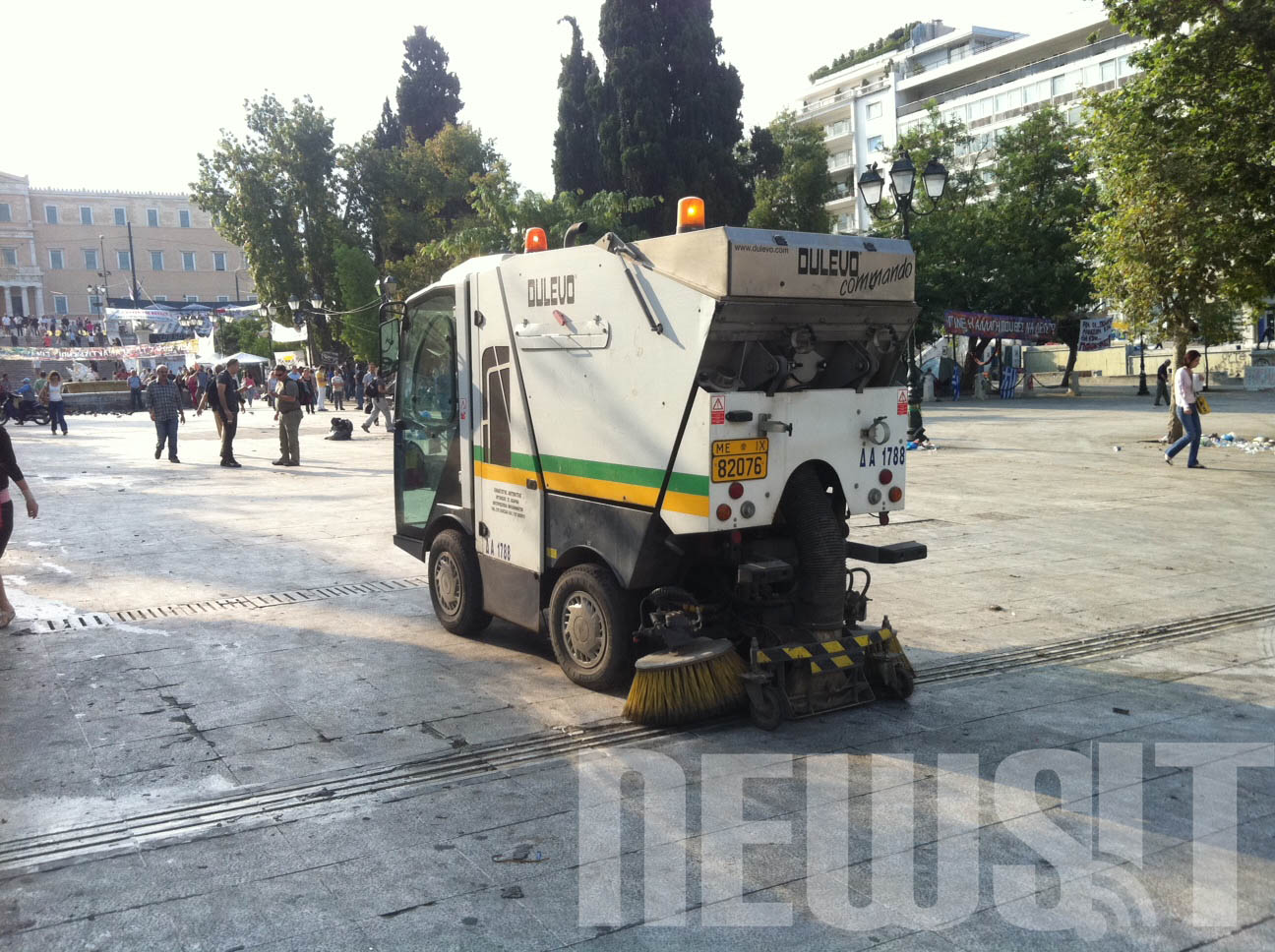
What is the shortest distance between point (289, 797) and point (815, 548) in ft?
9.15

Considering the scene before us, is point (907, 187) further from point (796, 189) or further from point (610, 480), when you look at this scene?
point (796, 189)

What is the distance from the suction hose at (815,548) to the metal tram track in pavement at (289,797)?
3.39ft

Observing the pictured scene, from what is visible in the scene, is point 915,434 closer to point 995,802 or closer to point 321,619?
point 321,619

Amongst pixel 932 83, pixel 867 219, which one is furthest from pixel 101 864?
pixel 932 83

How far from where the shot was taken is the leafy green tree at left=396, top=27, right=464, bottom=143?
55125mm

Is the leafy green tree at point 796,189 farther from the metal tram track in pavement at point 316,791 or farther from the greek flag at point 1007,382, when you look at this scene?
the metal tram track in pavement at point 316,791

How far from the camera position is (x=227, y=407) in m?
18.7

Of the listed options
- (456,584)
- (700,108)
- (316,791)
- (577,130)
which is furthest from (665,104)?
(316,791)

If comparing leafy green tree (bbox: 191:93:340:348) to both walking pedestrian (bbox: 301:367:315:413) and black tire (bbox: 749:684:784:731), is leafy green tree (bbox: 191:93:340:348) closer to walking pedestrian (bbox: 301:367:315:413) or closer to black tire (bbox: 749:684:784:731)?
walking pedestrian (bbox: 301:367:315:413)

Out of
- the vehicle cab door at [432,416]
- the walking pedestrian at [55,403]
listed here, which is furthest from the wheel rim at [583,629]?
the walking pedestrian at [55,403]

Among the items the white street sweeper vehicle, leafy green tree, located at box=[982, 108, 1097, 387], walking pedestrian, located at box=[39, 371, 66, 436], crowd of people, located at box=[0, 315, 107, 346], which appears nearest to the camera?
the white street sweeper vehicle

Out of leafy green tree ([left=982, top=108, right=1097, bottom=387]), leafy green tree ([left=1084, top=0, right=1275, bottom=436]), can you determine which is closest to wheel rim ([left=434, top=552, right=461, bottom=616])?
leafy green tree ([left=1084, top=0, right=1275, bottom=436])

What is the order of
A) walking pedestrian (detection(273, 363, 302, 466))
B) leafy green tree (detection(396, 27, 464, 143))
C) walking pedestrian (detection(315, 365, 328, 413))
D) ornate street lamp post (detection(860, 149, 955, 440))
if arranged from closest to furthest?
ornate street lamp post (detection(860, 149, 955, 440)) → walking pedestrian (detection(273, 363, 302, 466)) → walking pedestrian (detection(315, 365, 328, 413)) → leafy green tree (detection(396, 27, 464, 143))

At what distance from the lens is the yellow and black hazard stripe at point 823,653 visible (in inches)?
211
